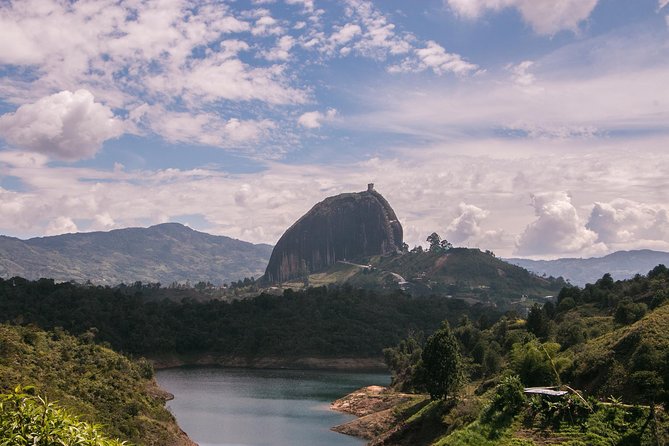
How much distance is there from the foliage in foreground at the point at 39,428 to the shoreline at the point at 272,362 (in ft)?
439

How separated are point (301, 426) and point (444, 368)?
A: 24268mm

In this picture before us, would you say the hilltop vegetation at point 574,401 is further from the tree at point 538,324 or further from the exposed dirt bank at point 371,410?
the tree at point 538,324

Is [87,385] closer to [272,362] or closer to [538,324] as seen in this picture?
[538,324]

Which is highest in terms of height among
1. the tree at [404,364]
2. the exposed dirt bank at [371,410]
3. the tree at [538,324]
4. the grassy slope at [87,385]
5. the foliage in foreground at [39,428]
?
the foliage in foreground at [39,428]

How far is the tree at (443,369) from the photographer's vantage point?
55.4 meters

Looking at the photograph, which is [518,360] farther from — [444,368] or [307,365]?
[307,365]

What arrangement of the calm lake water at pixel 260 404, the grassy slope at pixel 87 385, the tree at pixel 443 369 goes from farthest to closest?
the calm lake water at pixel 260 404
the tree at pixel 443 369
the grassy slope at pixel 87 385

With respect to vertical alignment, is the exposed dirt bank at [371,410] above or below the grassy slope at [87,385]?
below

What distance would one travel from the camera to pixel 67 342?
75.4 meters

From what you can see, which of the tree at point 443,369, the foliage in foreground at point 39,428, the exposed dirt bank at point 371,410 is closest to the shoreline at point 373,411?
the exposed dirt bank at point 371,410

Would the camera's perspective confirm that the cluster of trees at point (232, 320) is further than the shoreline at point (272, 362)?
No

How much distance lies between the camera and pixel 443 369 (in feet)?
182

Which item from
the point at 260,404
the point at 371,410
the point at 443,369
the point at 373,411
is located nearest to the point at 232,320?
the point at 260,404

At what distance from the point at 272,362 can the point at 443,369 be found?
96466mm
